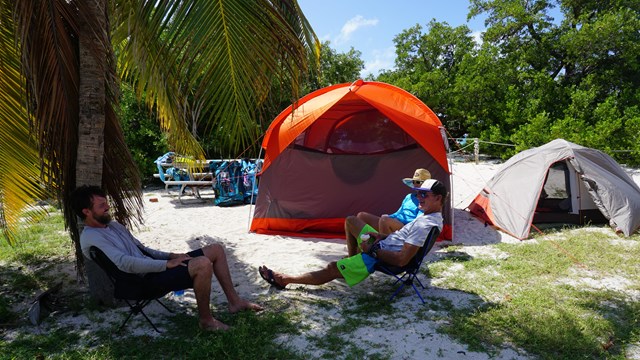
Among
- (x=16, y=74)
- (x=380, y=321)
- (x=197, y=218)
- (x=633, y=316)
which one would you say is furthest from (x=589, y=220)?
(x=16, y=74)

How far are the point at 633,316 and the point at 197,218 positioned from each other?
19.5 feet

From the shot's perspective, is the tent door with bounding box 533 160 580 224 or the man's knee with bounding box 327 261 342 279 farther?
the tent door with bounding box 533 160 580 224

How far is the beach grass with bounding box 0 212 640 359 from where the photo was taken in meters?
2.74

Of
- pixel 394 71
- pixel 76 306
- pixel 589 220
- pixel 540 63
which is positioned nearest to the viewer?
pixel 76 306

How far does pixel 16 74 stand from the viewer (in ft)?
11.6

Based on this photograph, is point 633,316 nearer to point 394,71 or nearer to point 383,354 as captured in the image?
point 383,354

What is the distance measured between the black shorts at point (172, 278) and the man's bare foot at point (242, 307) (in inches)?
18.5

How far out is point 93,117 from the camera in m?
3.30

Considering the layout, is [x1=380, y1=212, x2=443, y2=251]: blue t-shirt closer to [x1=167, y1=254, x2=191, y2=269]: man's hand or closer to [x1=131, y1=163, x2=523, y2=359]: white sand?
[x1=131, y1=163, x2=523, y2=359]: white sand

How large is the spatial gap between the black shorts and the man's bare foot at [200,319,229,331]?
0.30 meters

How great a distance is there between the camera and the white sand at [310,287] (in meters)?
2.85

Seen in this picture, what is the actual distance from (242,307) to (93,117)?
6.28ft

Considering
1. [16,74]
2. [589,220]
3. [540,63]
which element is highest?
[540,63]

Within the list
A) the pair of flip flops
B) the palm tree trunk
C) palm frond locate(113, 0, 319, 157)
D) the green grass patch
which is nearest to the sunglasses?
the green grass patch
